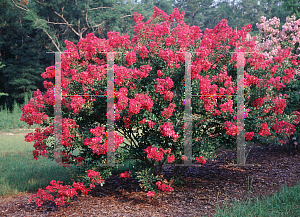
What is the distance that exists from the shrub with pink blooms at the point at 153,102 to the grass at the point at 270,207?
2.42ft

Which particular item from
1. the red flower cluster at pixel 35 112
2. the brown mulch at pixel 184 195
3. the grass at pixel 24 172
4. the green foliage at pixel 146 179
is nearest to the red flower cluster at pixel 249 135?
the brown mulch at pixel 184 195

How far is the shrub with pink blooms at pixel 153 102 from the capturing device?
369 cm

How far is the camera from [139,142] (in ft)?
13.8

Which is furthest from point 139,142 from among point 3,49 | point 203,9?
Answer: point 203,9

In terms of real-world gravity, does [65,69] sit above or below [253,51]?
below

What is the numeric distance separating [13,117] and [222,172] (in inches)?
616

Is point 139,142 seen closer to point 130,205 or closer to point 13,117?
point 130,205

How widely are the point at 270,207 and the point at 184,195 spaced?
126cm

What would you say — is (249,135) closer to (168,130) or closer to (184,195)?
(168,130)

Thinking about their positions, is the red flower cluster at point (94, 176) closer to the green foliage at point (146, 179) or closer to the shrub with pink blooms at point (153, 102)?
the shrub with pink blooms at point (153, 102)

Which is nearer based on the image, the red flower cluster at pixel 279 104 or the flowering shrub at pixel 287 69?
the red flower cluster at pixel 279 104

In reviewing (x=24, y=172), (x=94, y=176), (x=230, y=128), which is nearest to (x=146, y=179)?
(x=94, y=176)

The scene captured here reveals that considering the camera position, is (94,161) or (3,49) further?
(3,49)

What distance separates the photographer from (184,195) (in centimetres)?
432
